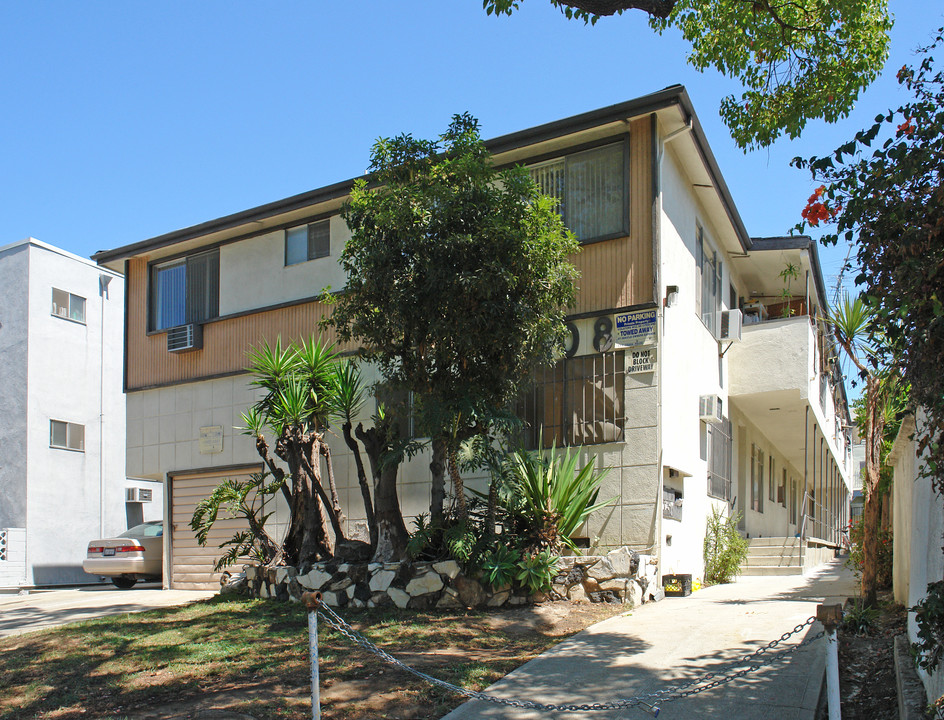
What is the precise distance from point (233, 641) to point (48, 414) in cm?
1576

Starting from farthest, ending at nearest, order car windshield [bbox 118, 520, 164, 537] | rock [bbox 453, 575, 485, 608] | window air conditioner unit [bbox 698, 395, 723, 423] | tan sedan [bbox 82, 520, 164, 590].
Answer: car windshield [bbox 118, 520, 164, 537]
tan sedan [bbox 82, 520, 164, 590]
window air conditioner unit [bbox 698, 395, 723, 423]
rock [bbox 453, 575, 485, 608]

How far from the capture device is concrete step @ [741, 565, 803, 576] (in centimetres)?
1500

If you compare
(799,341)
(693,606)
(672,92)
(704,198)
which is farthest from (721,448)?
(672,92)

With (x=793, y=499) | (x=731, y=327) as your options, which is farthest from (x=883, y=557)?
(x=793, y=499)

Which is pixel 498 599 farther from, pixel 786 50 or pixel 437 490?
pixel 786 50

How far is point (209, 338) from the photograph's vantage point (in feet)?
55.1

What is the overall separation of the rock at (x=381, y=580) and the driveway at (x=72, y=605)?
11.9ft

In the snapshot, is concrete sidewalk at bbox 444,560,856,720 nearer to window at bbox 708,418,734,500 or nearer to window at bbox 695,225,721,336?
window at bbox 708,418,734,500

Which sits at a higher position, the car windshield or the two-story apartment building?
the two-story apartment building

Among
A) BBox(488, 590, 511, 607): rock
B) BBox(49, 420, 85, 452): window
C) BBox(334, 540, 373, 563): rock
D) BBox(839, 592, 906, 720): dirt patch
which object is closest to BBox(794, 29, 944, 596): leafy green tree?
BBox(839, 592, 906, 720): dirt patch

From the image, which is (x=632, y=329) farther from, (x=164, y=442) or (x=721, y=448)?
(x=164, y=442)

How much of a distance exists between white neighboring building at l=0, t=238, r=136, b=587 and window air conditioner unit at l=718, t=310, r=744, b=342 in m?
16.1

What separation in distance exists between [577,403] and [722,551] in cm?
401

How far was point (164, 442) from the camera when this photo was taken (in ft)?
56.0
